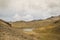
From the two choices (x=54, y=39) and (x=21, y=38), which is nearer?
(x=21, y=38)

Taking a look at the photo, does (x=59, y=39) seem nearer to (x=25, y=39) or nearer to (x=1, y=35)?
(x=25, y=39)

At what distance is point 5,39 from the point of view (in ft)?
46.4

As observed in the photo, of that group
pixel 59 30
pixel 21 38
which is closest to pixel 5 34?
pixel 21 38

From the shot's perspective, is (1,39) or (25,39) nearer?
(1,39)

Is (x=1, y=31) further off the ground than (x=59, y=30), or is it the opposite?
(x=1, y=31)

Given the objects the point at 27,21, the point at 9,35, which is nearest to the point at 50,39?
the point at 9,35

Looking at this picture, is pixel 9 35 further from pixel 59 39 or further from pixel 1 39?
pixel 59 39

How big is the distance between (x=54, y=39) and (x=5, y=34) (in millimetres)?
13748

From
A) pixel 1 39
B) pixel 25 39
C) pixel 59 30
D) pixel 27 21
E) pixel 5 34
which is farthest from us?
pixel 27 21

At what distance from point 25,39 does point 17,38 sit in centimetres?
101

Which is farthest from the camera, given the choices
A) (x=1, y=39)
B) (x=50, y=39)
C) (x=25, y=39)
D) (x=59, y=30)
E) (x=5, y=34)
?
(x=59, y=30)

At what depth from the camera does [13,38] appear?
1485cm

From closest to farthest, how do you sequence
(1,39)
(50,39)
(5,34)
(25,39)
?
(1,39)
(5,34)
(25,39)
(50,39)

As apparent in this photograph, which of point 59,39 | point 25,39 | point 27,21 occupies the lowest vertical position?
point 27,21
